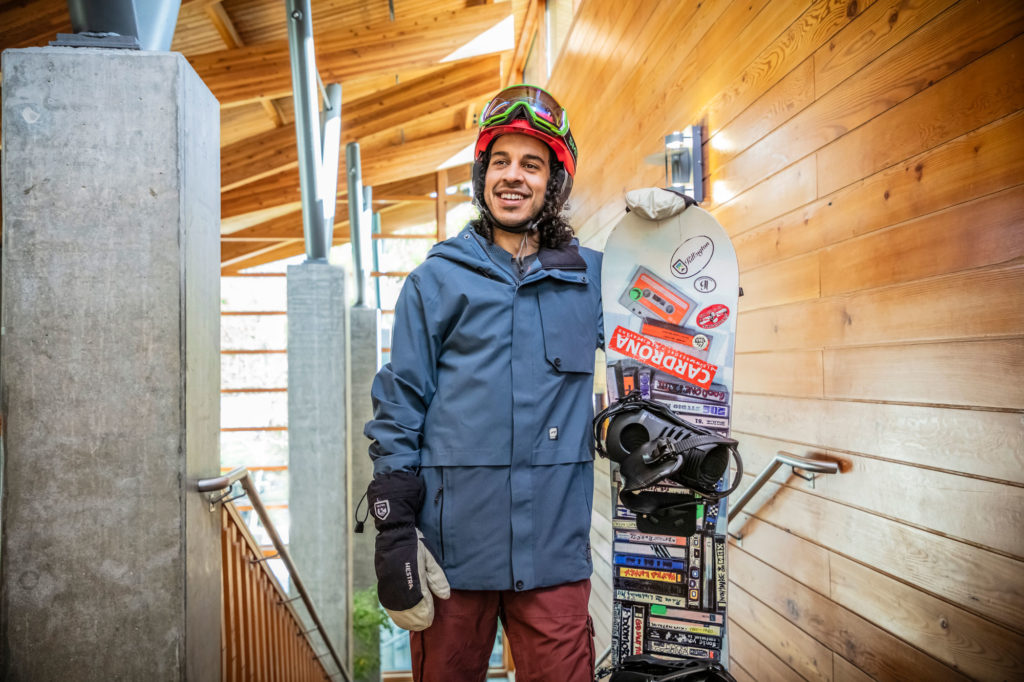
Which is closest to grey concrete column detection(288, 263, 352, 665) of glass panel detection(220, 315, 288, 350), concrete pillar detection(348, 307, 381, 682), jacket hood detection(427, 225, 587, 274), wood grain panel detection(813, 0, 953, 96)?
concrete pillar detection(348, 307, 381, 682)

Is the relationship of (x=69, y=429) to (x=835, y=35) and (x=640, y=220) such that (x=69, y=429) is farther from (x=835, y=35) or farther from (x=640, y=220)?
(x=835, y=35)

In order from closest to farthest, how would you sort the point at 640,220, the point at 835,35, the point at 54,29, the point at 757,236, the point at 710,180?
the point at 835,35 < the point at 640,220 < the point at 757,236 < the point at 710,180 < the point at 54,29

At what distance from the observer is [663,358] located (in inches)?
66.1

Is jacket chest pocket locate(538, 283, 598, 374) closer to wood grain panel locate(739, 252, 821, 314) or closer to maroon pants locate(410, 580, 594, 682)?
maroon pants locate(410, 580, 594, 682)

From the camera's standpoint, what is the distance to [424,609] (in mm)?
1373

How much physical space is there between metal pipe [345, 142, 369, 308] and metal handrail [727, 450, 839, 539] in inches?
264

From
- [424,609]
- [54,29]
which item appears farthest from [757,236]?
[54,29]

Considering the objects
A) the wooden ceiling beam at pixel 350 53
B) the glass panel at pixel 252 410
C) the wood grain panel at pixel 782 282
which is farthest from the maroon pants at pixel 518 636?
the glass panel at pixel 252 410

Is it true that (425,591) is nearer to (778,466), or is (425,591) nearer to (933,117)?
(778,466)

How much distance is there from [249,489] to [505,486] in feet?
2.74

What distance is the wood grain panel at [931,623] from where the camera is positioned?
114 cm

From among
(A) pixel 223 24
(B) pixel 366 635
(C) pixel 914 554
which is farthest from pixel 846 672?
(B) pixel 366 635

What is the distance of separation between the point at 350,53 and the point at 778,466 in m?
5.37

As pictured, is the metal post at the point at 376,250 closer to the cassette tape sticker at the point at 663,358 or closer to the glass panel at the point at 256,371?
the glass panel at the point at 256,371
